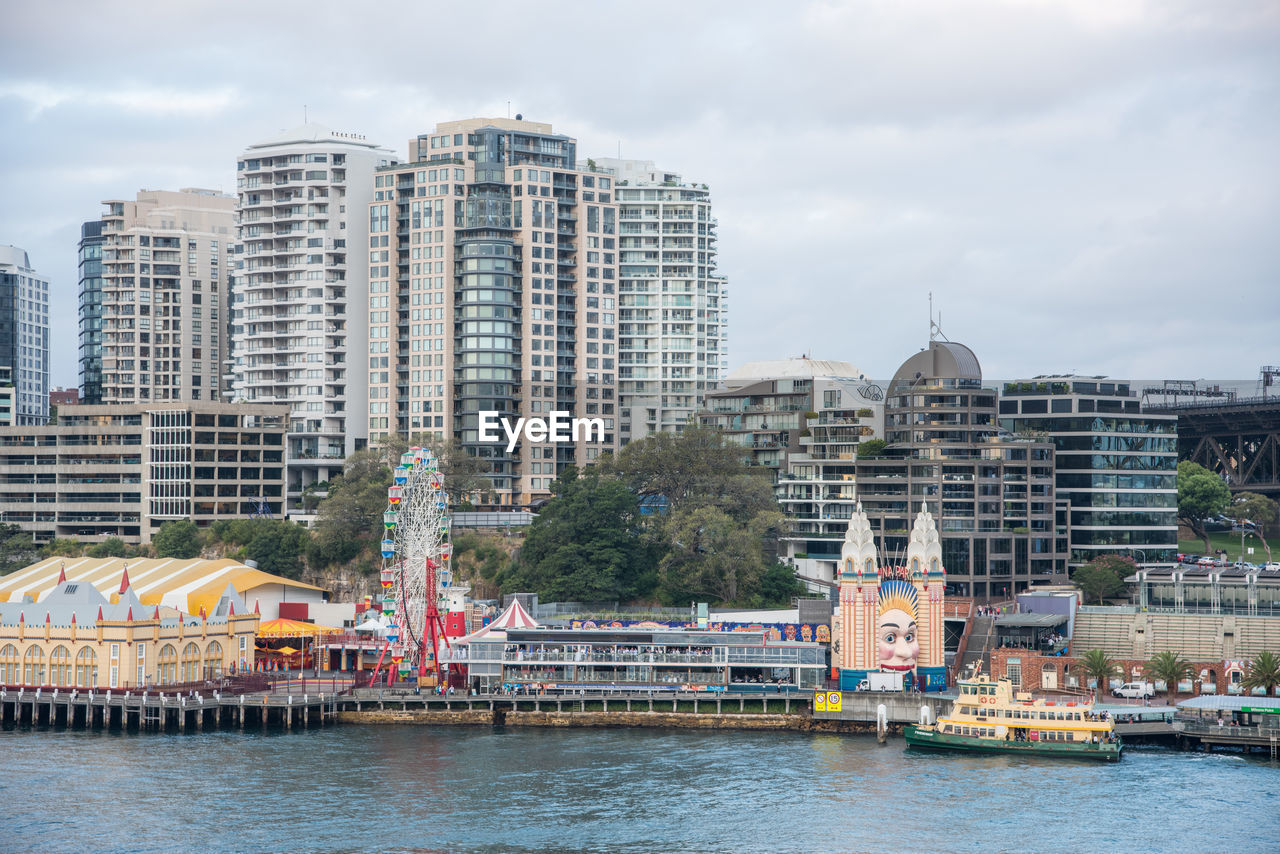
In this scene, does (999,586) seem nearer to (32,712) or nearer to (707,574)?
(707,574)

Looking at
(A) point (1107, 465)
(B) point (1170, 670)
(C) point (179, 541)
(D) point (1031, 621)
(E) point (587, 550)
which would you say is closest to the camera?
(B) point (1170, 670)

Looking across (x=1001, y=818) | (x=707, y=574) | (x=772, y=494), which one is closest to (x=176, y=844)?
(x=1001, y=818)

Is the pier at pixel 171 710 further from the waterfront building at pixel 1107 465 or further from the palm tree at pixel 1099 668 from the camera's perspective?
the waterfront building at pixel 1107 465

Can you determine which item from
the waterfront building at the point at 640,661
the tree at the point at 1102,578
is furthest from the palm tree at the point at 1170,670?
the tree at the point at 1102,578

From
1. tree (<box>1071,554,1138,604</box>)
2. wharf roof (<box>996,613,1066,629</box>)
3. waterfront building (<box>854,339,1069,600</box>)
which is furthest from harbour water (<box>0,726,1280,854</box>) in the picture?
waterfront building (<box>854,339,1069,600</box>)

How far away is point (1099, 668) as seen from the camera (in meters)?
130

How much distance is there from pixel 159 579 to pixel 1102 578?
85.8 metres

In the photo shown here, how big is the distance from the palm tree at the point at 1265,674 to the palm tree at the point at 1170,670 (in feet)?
14.6

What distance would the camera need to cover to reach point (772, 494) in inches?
6870

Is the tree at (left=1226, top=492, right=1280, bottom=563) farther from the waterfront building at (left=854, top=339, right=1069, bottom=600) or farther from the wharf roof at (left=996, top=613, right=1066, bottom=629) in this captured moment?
the wharf roof at (left=996, top=613, right=1066, bottom=629)

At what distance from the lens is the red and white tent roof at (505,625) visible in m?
137

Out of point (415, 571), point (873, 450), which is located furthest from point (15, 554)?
point (873, 450)

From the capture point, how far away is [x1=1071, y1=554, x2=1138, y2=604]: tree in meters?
156

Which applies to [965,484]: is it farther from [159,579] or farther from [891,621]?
[159,579]
